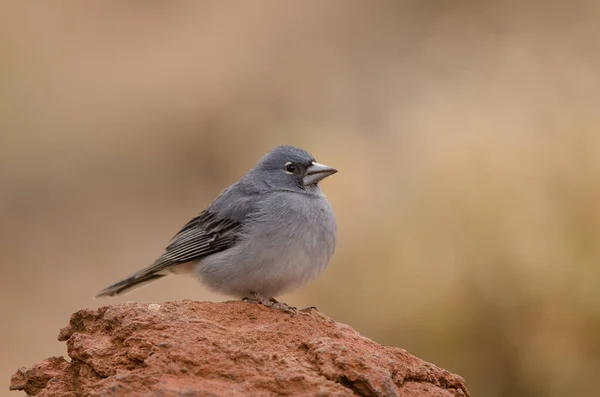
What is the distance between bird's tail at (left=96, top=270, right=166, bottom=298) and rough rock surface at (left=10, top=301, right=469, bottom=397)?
1.65m

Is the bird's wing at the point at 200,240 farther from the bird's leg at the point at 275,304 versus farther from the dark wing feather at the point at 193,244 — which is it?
the bird's leg at the point at 275,304

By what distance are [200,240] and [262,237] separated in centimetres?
58

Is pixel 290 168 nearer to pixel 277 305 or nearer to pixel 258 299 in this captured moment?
pixel 258 299

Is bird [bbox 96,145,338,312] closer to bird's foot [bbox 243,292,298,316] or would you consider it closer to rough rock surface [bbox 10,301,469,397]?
bird's foot [bbox 243,292,298,316]

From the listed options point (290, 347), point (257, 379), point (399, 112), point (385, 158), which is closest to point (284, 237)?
point (290, 347)

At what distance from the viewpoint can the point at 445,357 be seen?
27.3 feet

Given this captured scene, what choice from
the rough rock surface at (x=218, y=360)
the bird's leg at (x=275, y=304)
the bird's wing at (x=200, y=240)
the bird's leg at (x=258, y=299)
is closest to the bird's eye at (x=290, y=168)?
the bird's wing at (x=200, y=240)

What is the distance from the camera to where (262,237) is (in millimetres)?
5828

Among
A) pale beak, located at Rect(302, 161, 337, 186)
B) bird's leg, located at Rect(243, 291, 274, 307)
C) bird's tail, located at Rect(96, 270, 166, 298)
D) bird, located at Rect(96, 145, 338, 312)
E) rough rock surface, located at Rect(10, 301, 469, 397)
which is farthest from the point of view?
bird's tail, located at Rect(96, 270, 166, 298)

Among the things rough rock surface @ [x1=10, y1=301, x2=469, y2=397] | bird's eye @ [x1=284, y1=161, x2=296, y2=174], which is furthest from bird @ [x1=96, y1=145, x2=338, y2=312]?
rough rock surface @ [x1=10, y1=301, x2=469, y2=397]

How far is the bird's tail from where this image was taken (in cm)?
647

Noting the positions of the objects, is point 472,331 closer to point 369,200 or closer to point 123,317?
point 369,200

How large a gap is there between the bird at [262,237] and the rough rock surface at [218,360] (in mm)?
564

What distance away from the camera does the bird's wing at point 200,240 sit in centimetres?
607
